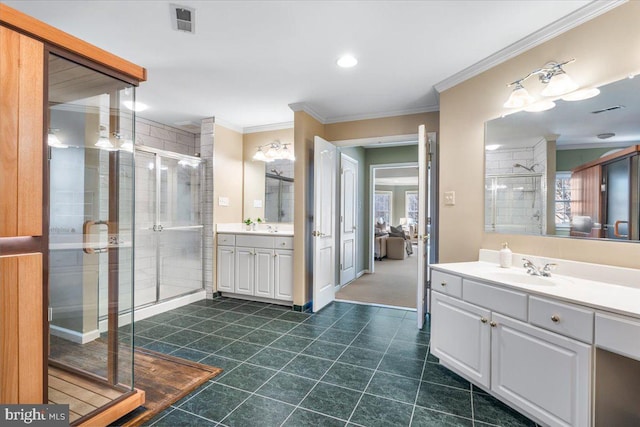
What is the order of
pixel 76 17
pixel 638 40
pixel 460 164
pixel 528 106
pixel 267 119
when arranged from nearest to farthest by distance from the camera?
pixel 638 40, pixel 76 17, pixel 528 106, pixel 460 164, pixel 267 119

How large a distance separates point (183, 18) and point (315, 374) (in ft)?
8.51

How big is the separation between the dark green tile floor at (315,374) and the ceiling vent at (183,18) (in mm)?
2432

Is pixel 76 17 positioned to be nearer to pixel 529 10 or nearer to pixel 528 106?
pixel 529 10

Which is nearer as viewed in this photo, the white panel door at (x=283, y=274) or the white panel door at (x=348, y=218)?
the white panel door at (x=283, y=274)

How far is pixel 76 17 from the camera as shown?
6.43ft

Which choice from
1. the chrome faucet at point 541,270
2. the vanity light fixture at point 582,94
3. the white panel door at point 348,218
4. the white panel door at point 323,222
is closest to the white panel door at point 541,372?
the chrome faucet at point 541,270

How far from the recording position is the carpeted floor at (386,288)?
413 centimetres

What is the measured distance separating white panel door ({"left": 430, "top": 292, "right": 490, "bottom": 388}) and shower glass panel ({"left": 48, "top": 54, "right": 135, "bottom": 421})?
209 centimetres

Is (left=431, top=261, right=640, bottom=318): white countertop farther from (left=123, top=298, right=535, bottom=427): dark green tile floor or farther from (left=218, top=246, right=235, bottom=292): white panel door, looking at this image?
(left=218, top=246, right=235, bottom=292): white panel door

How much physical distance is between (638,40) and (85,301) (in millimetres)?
3874

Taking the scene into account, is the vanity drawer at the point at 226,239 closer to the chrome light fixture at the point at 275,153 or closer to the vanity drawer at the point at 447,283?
the chrome light fixture at the point at 275,153

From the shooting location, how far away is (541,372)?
1.58 m

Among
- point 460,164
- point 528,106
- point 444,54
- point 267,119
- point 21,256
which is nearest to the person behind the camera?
point 21,256

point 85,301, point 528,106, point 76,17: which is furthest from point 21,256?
point 528,106
